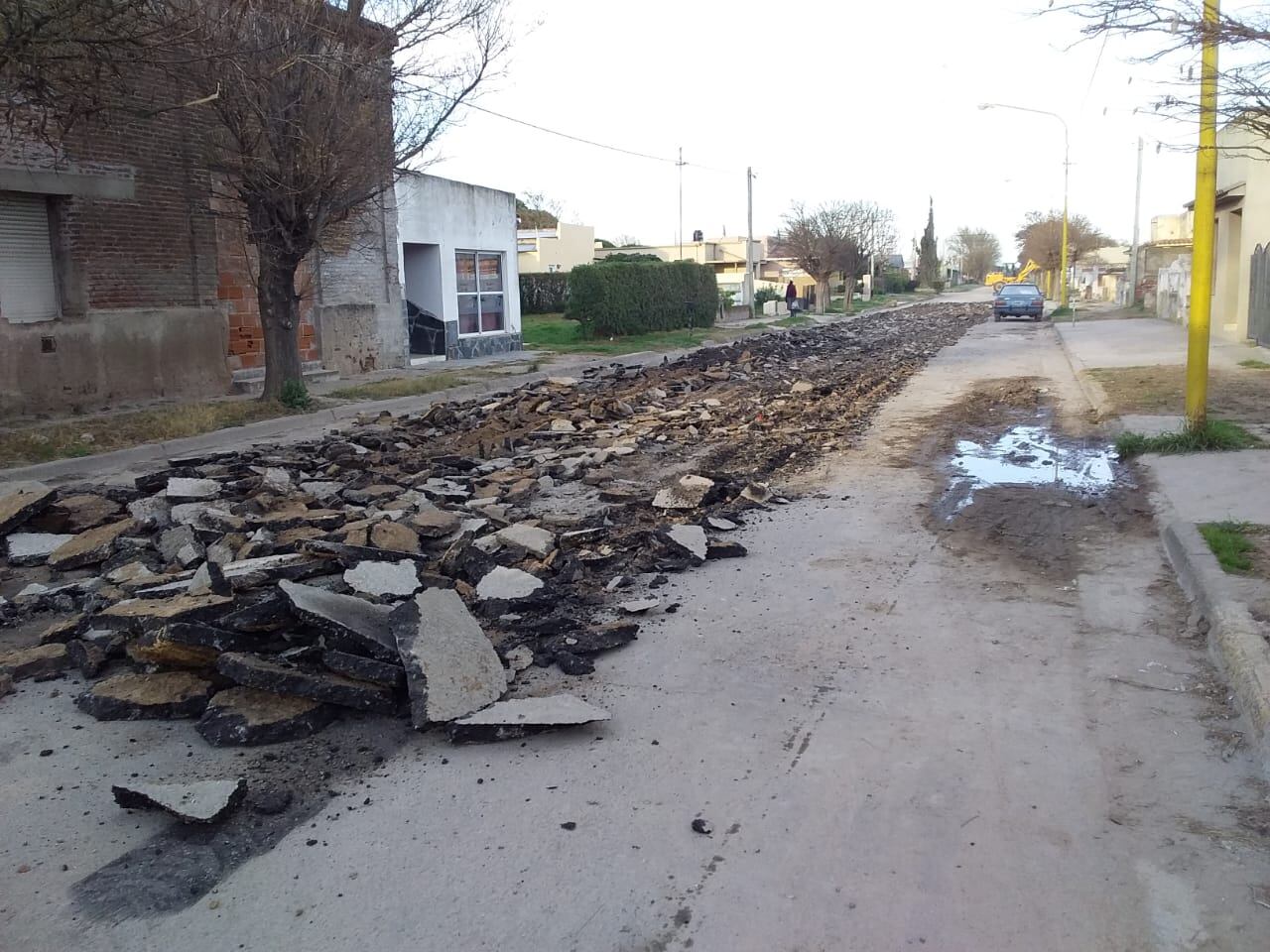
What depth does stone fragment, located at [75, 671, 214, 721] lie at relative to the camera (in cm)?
483

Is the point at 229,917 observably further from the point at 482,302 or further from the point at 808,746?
the point at 482,302

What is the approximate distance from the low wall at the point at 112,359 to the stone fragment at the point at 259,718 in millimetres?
12415

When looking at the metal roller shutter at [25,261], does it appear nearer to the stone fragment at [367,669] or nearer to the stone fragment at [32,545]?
the stone fragment at [32,545]

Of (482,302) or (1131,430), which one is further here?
(482,302)

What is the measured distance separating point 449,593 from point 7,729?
7.01 ft

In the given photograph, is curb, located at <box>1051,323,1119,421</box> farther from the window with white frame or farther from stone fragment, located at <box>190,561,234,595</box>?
the window with white frame

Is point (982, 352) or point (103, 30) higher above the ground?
point (103, 30)

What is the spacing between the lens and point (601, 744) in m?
4.51

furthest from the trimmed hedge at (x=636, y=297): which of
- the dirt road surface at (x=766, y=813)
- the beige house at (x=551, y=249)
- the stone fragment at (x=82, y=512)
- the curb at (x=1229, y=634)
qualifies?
the dirt road surface at (x=766, y=813)

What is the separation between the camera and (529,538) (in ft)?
24.3

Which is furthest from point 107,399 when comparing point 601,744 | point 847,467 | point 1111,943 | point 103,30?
point 1111,943

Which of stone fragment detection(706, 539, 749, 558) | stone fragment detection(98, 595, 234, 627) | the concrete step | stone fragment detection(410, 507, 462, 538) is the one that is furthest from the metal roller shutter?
stone fragment detection(706, 539, 749, 558)

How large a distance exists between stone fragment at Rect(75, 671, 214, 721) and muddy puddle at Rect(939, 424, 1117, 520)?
6.21 meters

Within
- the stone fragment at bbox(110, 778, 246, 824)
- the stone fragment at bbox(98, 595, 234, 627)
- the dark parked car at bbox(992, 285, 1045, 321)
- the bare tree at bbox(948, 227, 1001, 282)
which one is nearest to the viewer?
the stone fragment at bbox(110, 778, 246, 824)
